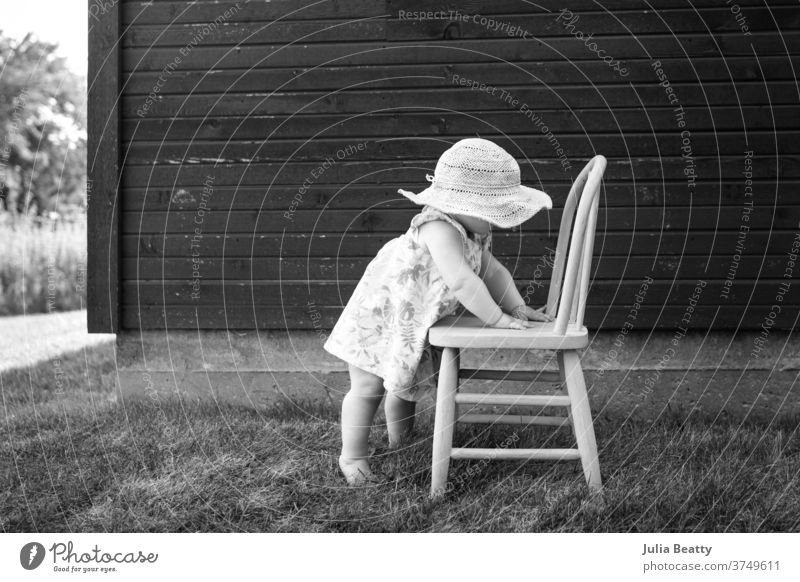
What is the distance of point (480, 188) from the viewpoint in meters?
2.77

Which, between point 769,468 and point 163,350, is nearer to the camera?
point 769,468

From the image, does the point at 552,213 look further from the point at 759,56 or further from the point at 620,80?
the point at 759,56

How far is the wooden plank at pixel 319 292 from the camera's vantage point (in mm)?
3975

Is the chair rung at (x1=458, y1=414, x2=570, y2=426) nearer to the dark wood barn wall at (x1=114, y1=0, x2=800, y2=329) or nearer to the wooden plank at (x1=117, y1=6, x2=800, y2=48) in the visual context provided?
the dark wood barn wall at (x1=114, y1=0, x2=800, y2=329)

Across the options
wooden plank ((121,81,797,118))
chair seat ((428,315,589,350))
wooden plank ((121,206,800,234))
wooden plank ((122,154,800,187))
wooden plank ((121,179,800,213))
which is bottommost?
chair seat ((428,315,589,350))

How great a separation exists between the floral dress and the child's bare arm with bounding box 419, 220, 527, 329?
0.05m

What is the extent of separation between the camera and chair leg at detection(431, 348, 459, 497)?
8.64ft

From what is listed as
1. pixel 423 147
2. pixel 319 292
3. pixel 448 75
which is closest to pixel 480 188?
pixel 423 147

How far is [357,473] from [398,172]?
1782 mm

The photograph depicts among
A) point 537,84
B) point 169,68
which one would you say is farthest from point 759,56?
point 169,68

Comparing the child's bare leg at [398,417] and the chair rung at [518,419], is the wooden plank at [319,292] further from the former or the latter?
the chair rung at [518,419]

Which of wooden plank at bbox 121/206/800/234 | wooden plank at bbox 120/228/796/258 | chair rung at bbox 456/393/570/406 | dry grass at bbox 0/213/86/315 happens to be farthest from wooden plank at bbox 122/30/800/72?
dry grass at bbox 0/213/86/315

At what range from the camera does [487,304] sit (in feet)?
8.71

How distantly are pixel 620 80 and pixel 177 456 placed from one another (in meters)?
2.85
